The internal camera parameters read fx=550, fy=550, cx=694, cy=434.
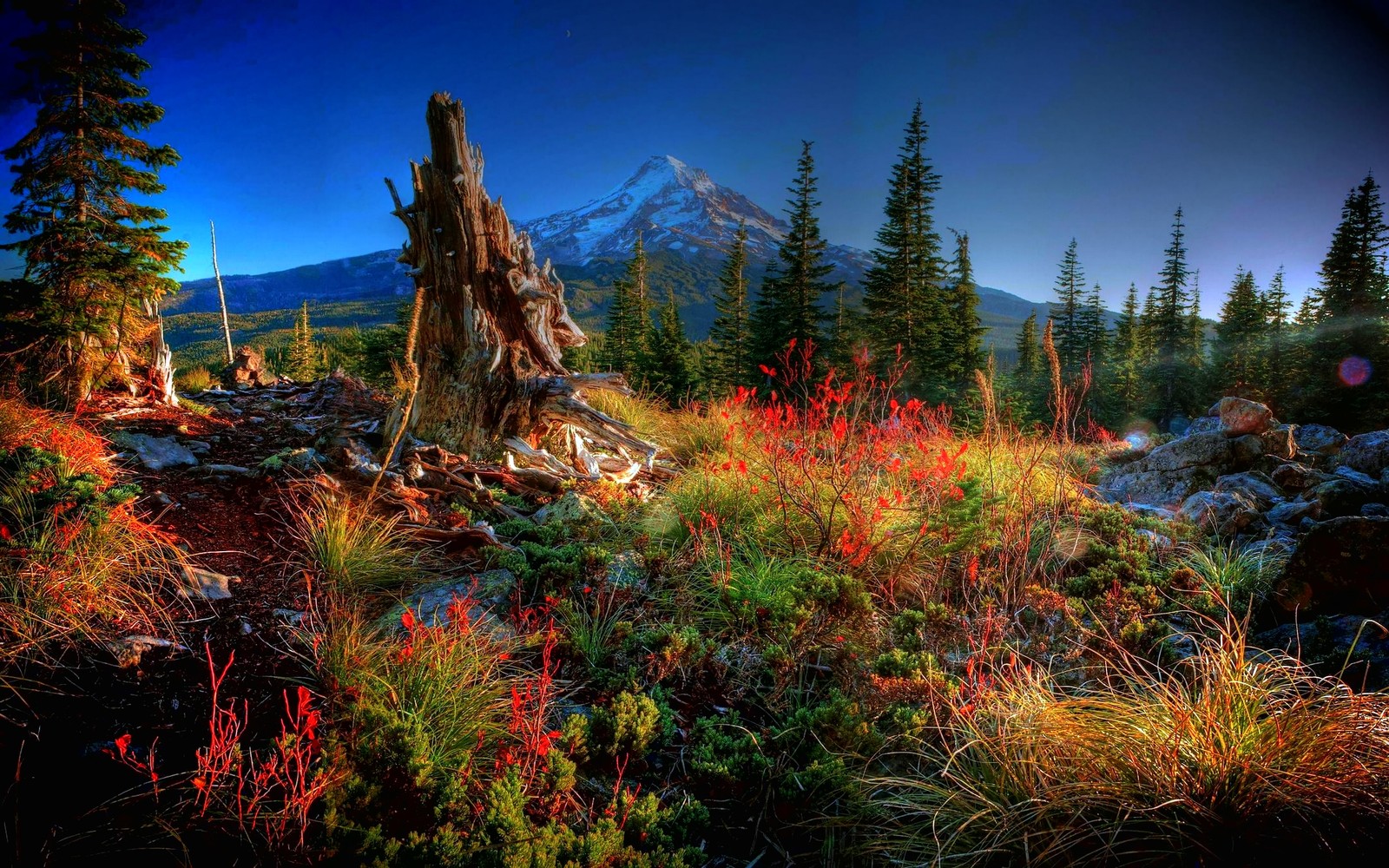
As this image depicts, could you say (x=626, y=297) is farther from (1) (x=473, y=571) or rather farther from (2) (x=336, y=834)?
(2) (x=336, y=834)

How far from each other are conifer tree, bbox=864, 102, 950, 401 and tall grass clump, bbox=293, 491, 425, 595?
22.0m

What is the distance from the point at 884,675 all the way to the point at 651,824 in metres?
1.60

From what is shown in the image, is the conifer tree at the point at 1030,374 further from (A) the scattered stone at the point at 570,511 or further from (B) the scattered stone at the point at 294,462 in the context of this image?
(B) the scattered stone at the point at 294,462

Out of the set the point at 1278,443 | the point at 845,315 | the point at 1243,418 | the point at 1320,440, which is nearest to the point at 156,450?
the point at 1243,418

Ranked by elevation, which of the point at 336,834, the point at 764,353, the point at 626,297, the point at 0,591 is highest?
the point at 626,297

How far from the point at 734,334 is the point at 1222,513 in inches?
820

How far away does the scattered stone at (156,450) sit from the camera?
5.02m

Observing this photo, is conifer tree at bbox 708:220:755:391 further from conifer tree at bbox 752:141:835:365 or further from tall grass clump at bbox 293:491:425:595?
tall grass clump at bbox 293:491:425:595

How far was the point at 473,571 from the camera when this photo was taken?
4.21 m

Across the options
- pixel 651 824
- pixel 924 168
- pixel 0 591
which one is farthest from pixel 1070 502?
pixel 924 168

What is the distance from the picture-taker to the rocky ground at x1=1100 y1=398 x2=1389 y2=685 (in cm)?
342

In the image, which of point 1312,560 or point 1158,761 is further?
point 1312,560

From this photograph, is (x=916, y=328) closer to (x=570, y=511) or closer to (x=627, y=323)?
(x=627, y=323)

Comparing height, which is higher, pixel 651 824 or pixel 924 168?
pixel 924 168
